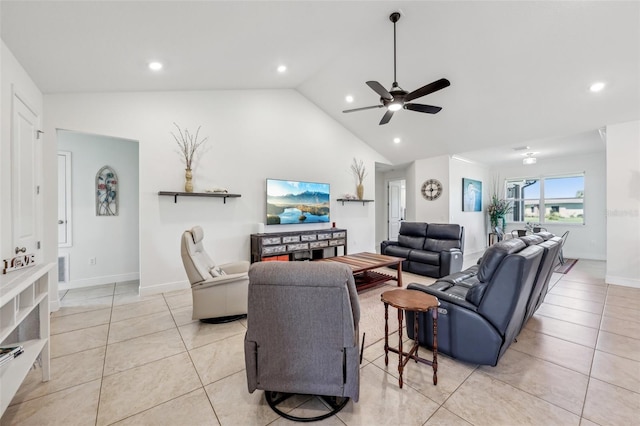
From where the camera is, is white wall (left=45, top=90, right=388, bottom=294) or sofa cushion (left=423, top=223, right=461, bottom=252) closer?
white wall (left=45, top=90, right=388, bottom=294)

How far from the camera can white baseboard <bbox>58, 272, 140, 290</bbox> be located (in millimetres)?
3990

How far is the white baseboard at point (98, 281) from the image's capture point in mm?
3990

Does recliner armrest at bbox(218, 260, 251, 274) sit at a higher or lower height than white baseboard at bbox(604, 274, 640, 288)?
higher

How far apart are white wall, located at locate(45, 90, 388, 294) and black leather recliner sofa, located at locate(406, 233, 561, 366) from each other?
3.41m

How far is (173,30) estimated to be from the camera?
252 cm

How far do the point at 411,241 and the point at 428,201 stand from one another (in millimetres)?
1879

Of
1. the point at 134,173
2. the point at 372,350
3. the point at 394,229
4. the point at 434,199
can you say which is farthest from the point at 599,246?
the point at 134,173

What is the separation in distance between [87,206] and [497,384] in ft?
18.3

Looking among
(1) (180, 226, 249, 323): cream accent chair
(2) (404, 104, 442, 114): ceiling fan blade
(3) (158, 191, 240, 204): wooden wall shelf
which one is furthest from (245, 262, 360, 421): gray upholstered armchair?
(3) (158, 191, 240, 204): wooden wall shelf

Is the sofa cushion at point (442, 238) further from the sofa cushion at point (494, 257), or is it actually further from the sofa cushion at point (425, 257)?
the sofa cushion at point (494, 257)

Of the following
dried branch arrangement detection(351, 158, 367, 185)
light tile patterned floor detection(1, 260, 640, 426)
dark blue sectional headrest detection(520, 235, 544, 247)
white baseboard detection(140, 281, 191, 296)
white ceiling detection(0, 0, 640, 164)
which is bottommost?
light tile patterned floor detection(1, 260, 640, 426)

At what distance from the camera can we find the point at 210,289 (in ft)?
9.02

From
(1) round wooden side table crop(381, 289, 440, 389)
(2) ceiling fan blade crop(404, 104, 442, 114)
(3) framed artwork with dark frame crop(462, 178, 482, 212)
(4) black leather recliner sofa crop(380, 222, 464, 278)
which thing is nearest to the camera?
(1) round wooden side table crop(381, 289, 440, 389)

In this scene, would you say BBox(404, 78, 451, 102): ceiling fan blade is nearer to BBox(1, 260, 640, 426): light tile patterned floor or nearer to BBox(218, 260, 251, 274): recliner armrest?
BBox(1, 260, 640, 426): light tile patterned floor
